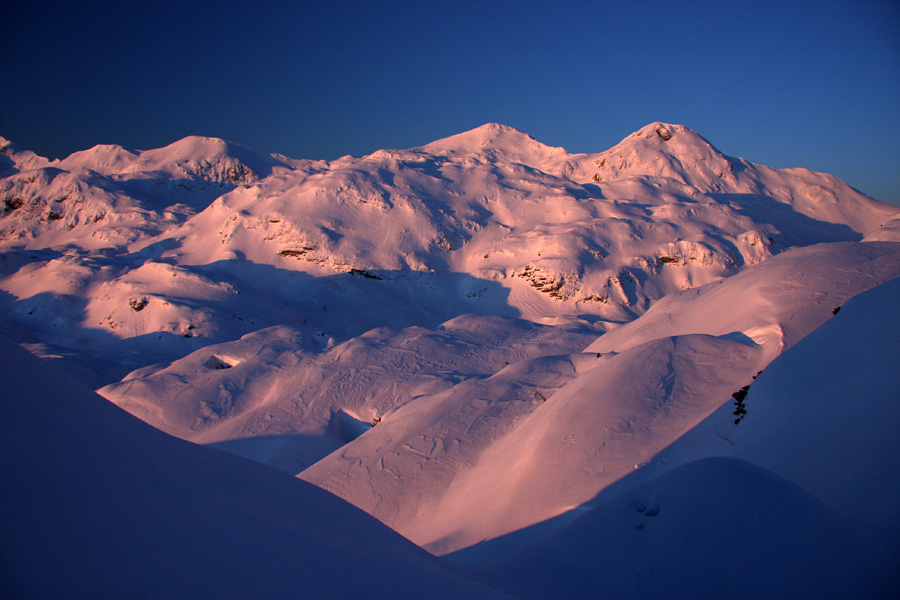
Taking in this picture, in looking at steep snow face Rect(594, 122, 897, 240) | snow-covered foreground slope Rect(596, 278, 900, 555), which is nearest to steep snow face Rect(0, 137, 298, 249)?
steep snow face Rect(594, 122, 897, 240)

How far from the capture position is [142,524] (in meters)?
1.90

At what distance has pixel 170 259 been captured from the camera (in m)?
31.5

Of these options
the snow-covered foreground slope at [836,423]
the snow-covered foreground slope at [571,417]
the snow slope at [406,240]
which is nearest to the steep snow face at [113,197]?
the snow slope at [406,240]

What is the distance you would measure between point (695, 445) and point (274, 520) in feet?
16.1

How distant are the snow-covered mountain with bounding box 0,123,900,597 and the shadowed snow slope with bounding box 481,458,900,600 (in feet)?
0.17

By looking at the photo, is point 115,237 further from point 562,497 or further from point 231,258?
point 562,497

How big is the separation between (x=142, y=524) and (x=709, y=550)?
144 inches

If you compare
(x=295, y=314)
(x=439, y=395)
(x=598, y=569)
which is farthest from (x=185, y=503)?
(x=295, y=314)

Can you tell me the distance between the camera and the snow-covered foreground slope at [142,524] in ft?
5.29

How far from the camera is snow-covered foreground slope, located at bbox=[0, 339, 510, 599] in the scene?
161cm

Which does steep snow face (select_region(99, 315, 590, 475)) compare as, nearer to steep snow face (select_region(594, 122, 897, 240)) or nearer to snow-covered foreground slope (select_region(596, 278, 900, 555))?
snow-covered foreground slope (select_region(596, 278, 900, 555))

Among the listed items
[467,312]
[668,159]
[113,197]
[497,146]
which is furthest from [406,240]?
[113,197]

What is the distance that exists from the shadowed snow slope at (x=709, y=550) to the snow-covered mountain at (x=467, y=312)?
0.17 ft

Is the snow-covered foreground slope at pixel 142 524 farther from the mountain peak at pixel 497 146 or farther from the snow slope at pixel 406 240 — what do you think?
the mountain peak at pixel 497 146
